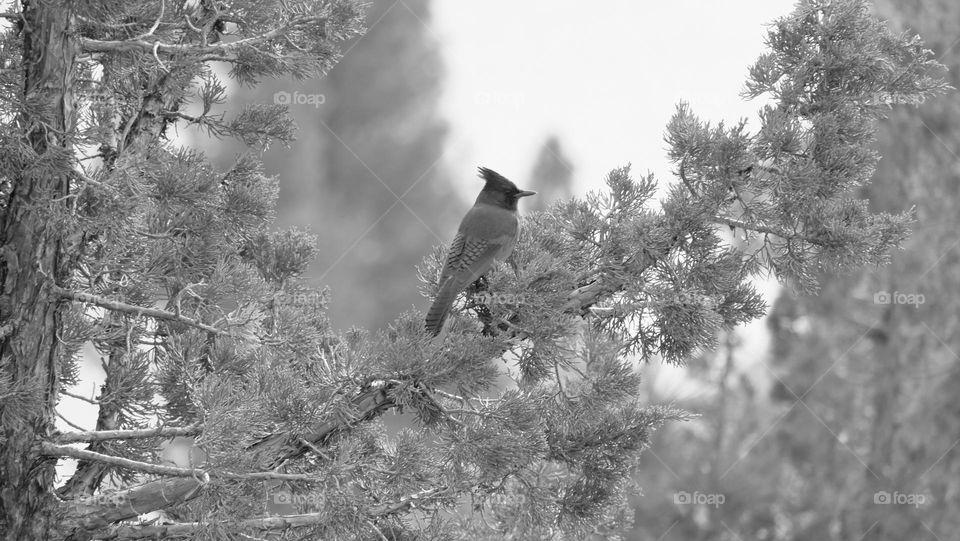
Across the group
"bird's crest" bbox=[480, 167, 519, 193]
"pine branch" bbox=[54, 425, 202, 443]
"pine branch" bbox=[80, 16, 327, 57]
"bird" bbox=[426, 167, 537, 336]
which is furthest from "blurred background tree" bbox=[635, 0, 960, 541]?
"pine branch" bbox=[54, 425, 202, 443]

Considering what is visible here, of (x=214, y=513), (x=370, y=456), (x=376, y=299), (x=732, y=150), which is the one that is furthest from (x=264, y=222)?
(x=376, y=299)

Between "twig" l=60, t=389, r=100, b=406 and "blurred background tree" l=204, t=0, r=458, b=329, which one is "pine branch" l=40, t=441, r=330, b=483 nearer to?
"twig" l=60, t=389, r=100, b=406

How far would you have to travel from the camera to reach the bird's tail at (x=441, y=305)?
153 inches

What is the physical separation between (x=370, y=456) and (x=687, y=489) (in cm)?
880

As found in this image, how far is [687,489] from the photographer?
468 inches

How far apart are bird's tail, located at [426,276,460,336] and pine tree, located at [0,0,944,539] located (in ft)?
0.40

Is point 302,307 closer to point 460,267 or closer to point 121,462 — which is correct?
point 460,267

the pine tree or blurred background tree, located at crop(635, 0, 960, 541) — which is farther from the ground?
blurred background tree, located at crop(635, 0, 960, 541)

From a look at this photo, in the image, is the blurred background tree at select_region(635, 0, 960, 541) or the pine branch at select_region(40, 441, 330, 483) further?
the blurred background tree at select_region(635, 0, 960, 541)

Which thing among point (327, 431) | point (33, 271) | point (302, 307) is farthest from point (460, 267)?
point (33, 271)

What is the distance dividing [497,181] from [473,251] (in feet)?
3.10

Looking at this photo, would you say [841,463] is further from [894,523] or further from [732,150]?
[732,150]

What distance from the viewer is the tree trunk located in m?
3.44

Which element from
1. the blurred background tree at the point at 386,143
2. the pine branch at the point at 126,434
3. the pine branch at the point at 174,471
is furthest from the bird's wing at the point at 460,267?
the blurred background tree at the point at 386,143
